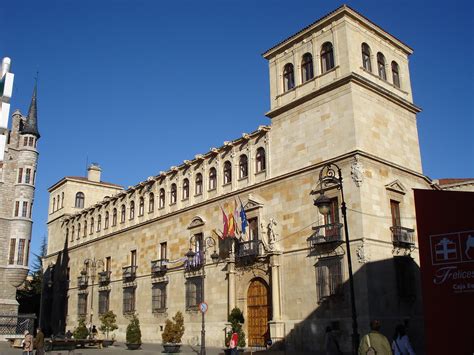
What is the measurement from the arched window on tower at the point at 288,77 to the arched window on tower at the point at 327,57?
228 cm

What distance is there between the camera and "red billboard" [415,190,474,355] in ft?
33.9

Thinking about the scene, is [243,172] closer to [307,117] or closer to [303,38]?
[307,117]

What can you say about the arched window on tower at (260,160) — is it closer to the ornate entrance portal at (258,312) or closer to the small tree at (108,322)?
the ornate entrance portal at (258,312)

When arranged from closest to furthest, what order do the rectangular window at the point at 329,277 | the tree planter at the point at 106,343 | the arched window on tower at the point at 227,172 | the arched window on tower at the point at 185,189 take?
the rectangular window at the point at 329,277, the arched window on tower at the point at 227,172, the tree planter at the point at 106,343, the arched window on tower at the point at 185,189

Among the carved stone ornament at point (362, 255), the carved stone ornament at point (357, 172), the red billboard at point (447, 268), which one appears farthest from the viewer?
the carved stone ornament at point (357, 172)

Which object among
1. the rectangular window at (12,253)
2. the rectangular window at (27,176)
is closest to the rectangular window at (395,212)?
the rectangular window at (12,253)

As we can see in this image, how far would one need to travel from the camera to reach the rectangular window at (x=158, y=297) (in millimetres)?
35781

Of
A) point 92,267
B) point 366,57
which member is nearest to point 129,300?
point 92,267

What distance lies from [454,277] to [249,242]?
1842 centimetres

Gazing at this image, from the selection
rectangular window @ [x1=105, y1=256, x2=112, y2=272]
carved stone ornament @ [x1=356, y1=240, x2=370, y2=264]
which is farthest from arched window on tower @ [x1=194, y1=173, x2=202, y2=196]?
carved stone ornament @ [x1=356, y1=240, x2=370, y2=264]

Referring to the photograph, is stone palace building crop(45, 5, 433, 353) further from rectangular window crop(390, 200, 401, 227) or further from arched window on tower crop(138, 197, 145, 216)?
arched window on tower crop(138, 197, 145, 216)

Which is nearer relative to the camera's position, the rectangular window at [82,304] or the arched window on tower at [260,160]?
the arched window on tower at [260,160]

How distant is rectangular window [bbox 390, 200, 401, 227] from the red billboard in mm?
14955

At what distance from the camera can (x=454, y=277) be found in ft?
34.5
